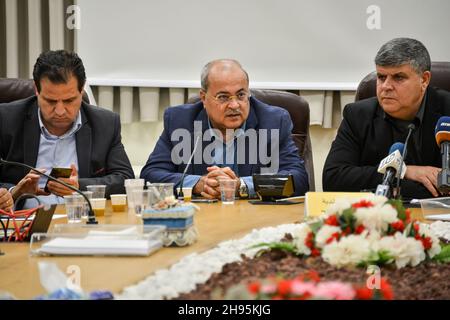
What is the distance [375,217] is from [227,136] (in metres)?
1.99

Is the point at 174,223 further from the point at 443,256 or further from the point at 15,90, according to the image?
the point at 15,90

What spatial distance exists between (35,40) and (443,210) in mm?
3046

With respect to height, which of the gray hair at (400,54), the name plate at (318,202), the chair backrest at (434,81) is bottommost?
the name plate at (318,202)

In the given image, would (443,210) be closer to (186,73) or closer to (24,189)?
(24,189)

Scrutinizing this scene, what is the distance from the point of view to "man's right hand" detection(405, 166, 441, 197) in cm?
295

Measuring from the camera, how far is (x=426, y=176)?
2.99 metres

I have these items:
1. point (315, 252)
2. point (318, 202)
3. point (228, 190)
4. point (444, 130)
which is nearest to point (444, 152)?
point (444, 130)

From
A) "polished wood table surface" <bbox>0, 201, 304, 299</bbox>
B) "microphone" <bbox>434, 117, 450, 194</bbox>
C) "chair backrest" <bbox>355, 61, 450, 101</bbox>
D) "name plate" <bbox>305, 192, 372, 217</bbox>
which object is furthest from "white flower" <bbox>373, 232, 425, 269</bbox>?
"chair backrest" <bbox>355, 61, 450, 101</bbox>

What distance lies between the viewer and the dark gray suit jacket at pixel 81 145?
127 inches

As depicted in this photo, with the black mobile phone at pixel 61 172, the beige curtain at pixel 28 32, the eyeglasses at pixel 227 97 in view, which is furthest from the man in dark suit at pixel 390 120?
the beige curtain at pixel 28 32

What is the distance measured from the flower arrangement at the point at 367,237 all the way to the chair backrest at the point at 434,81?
2.21 metres

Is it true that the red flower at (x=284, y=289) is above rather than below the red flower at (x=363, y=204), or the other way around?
below

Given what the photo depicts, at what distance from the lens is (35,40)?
4.55 metres

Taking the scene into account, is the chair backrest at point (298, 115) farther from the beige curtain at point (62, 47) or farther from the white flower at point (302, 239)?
the white flower at point (302, 239)
